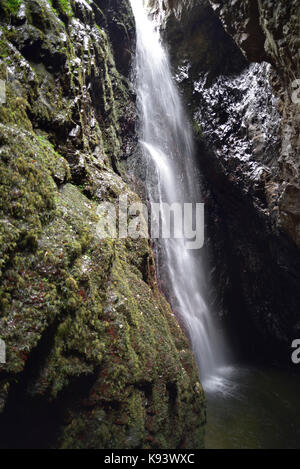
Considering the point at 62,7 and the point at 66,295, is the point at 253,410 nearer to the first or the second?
the point at 66,295

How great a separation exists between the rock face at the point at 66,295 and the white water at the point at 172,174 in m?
3.10

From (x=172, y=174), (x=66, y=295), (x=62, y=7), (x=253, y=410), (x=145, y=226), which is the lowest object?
(x=253, y=410)

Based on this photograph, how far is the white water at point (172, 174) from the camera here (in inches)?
340

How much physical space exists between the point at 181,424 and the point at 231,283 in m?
7.77

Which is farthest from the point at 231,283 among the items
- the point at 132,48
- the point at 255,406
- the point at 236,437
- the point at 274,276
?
the point at 132,48

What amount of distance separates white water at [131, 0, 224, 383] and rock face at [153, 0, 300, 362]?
26.1 inches

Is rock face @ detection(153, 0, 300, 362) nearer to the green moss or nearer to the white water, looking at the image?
the white water

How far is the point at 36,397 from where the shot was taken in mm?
2791

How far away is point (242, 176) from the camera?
9.73m

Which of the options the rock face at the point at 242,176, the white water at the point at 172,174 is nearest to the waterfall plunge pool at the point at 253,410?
the white water at the point at 172,174

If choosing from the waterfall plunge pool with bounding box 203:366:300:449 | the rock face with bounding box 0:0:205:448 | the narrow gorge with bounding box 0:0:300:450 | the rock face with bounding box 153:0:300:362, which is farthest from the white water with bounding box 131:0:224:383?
the rock face with bounding box 0:0:205:448

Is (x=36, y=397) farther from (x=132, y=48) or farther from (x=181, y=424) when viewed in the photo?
(x=132, y=48)

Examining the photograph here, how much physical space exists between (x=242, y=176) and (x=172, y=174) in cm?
261

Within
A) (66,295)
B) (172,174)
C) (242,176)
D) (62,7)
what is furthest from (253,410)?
(62,7)
